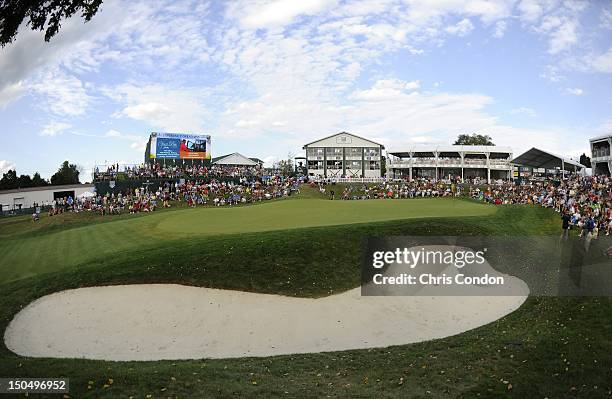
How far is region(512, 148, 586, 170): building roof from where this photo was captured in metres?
64.7

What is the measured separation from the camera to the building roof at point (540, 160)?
64.7 m

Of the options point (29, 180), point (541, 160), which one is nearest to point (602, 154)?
point (541, 160)

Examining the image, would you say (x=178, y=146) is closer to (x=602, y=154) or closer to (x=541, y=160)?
(x=541, y=160)

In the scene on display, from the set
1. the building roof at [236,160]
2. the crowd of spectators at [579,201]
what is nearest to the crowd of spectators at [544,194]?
the crowd of spectators at [579,201]

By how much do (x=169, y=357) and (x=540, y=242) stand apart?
64.6 ft

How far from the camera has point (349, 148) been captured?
264ft

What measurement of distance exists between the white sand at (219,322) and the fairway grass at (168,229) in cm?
505

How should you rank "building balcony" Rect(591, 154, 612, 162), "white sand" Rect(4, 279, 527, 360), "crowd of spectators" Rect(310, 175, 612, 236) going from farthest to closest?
"building balcony" Rect(591, 154, 612, 162) → "crowd of spectators" Rect(310, 175, 612, 236) → "white sand" Rect(4, 279, 527, 360)

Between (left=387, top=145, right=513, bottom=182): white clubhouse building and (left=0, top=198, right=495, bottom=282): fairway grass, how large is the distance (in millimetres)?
47348

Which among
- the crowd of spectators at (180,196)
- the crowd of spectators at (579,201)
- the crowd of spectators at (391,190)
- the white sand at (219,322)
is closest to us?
the white sand at (219,322)

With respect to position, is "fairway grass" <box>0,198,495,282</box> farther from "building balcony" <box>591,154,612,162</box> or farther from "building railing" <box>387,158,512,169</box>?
"building railing" <box>387,158,512,169</box>

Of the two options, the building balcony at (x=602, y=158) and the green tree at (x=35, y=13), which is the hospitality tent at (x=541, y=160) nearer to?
the building balcony at (x=602, y=158)

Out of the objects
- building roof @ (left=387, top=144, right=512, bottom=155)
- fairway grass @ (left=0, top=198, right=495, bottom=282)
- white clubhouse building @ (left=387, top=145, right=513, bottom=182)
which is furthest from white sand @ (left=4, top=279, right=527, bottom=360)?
building roof @ (left=387, top=144, right=512, bottom=155)

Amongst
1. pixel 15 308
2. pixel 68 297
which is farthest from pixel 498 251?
pixel 15 308
